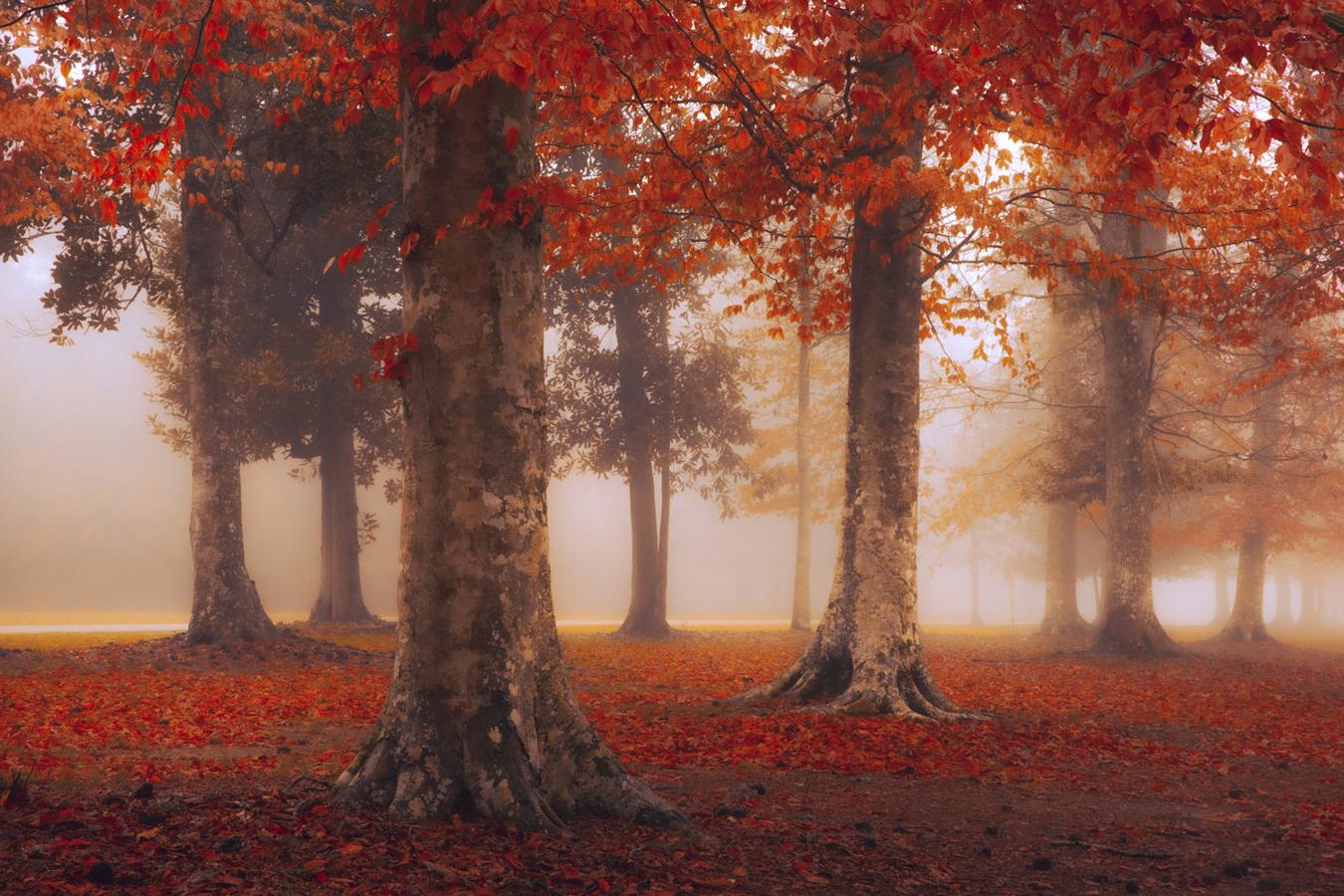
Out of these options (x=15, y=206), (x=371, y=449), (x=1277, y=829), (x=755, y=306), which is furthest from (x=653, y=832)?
(x=755, y=306)

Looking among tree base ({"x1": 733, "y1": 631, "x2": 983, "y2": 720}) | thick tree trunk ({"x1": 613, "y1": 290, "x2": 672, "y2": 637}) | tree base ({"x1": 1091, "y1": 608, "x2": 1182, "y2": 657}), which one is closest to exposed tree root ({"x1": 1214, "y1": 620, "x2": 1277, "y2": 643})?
tree base ({"x1": 1091, "y1": 608, "x2": 1182, "y2": 657})

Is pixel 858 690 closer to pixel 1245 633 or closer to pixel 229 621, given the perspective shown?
pixel 229 621

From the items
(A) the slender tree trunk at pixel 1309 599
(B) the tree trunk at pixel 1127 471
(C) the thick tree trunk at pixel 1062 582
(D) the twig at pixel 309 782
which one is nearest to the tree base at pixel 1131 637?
(B) the tree trunk at pixel 1127 471

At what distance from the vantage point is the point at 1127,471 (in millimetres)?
19688

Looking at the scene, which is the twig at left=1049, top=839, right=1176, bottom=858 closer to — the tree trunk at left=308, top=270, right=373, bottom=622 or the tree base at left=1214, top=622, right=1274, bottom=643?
the tree trunk at left=308, top=270, right=373, bottom=622

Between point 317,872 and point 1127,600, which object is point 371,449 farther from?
point 317,872

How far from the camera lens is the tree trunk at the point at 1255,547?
2823 centimetres

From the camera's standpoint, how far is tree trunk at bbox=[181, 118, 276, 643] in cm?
1580

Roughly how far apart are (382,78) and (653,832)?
6.55 m

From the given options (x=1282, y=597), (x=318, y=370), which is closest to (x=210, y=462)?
(x=318, y=370)

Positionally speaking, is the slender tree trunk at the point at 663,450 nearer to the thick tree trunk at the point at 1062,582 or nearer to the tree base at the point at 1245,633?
the thick tree trunk at the point at 1062,582

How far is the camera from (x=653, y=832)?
5305mm

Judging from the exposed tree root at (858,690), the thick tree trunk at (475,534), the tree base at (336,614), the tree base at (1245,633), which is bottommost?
the tree base at (1245,633)

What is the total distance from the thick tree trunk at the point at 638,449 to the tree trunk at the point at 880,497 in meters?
13.1
